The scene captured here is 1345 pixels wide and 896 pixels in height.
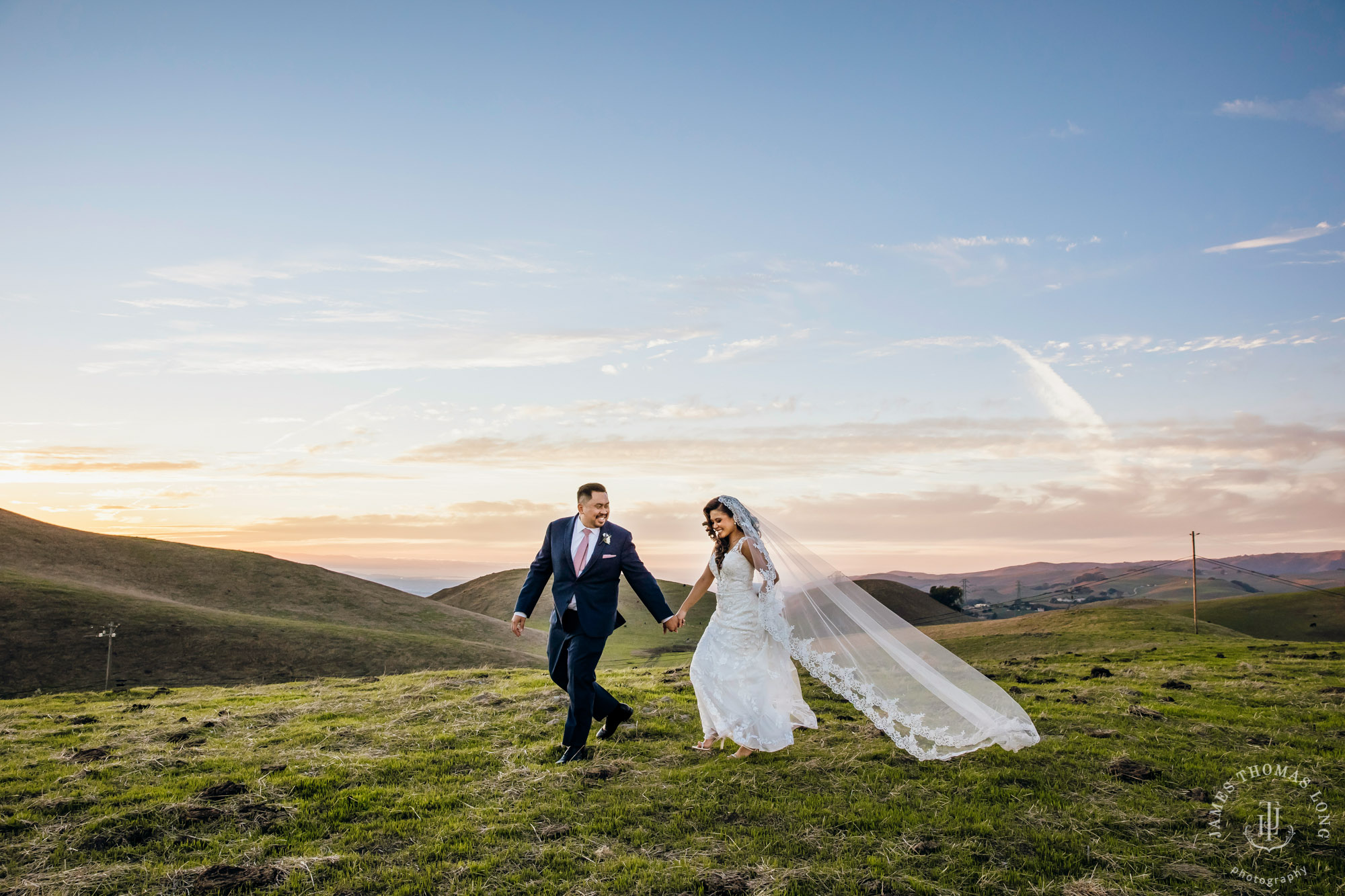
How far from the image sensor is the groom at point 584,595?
8.79m

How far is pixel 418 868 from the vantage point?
5.77 metres

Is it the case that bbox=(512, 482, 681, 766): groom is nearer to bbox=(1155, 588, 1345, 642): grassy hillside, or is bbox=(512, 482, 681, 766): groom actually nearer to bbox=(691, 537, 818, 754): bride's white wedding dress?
bbox=(691, 537, 818, 754): bride's white wedding dress

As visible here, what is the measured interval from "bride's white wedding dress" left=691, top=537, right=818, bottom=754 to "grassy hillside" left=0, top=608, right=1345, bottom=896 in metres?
0.35

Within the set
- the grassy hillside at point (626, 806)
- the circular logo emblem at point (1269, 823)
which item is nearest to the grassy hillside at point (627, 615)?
the grassy hillside at point (626, 806)

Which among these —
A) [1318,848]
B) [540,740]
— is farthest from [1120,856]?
[540,740]

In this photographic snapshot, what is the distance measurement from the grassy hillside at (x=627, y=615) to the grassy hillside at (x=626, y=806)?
3322 cm

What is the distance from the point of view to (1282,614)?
260ft

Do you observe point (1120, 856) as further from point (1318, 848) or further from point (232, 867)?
point (232, 867)

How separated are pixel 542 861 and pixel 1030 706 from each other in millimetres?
9576

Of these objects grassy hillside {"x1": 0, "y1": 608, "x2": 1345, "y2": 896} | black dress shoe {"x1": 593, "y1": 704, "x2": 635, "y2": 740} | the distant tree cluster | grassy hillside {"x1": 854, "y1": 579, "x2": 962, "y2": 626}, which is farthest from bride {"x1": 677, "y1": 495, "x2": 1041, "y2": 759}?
the distant tree cluster

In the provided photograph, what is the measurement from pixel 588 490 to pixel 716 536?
1.74 meters

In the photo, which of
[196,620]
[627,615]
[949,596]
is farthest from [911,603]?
[196,620]

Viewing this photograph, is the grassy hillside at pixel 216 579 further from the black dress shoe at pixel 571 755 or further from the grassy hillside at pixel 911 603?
the black dress shoe at pixel 571 755

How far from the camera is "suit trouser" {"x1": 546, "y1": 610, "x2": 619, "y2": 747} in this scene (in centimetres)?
875
